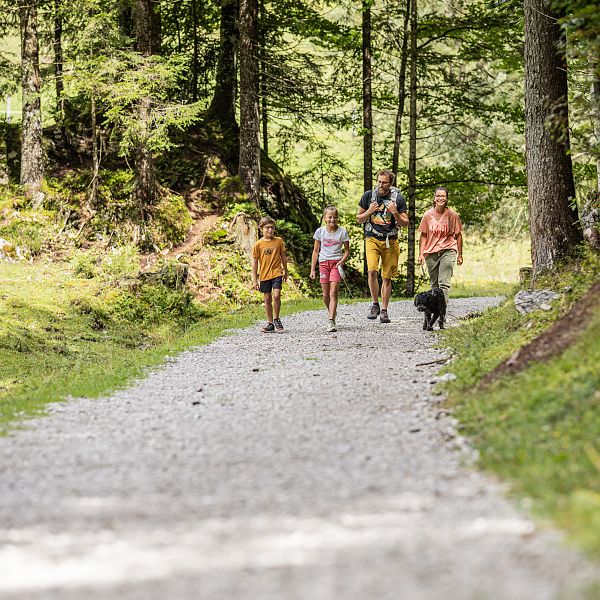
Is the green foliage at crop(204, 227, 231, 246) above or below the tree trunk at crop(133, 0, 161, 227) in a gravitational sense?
below

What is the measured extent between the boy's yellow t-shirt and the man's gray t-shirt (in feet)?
2.48


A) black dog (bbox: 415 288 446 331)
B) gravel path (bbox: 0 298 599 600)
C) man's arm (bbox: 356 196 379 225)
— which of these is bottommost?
gravel path (bbox: 0 298 599 600)

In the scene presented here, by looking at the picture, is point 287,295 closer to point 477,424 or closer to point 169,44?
point 169,44

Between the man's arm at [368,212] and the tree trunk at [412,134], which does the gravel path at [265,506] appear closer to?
the man's arm at [368,212]

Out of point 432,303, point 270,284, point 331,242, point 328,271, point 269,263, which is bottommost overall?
point 432,303

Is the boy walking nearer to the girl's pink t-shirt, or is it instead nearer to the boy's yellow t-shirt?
the boy's yellow t-shirt

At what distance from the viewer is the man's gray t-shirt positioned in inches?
554

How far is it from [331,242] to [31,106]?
1214cm

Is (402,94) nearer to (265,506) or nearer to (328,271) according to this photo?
(328,271)

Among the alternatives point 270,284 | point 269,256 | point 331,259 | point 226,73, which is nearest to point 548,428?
point 331,259

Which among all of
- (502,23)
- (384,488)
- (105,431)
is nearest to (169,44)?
(502,23)

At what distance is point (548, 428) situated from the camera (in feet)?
19.7

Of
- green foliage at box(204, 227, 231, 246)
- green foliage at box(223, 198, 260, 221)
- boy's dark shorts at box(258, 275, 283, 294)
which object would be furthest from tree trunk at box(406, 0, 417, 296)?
boy's dark shorts at box(258, 275, 283, 294)

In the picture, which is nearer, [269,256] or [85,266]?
[269,256]
